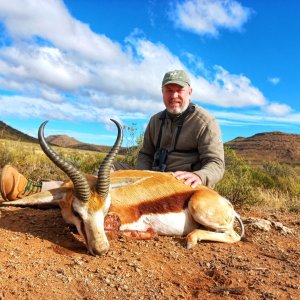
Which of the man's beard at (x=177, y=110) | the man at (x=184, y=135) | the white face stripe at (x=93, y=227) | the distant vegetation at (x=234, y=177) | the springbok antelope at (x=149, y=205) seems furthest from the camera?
the distant vegetation at (x=234, y=177)

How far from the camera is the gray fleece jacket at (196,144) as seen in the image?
672 centimetres

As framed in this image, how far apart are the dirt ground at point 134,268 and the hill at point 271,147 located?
194ft

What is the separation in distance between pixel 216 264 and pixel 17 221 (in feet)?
9.20

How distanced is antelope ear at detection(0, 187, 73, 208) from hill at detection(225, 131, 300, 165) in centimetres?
5955

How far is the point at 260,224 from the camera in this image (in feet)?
22.9

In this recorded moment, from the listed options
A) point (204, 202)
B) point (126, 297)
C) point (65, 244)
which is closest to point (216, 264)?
point (204, 202)

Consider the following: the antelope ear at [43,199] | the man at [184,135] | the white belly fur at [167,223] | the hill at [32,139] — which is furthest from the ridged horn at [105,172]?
the hill at [32,139]

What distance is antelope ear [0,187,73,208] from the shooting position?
5500mm

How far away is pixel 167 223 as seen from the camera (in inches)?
231

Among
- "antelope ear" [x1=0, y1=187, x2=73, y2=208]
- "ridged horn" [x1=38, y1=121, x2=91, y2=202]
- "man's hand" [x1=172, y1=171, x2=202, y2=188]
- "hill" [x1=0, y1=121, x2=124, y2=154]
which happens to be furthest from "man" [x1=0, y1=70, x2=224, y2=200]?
"hill" [x1=0, y1=121, x2=124, y2=154]

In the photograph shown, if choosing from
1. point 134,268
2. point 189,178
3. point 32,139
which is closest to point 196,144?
point 189,178

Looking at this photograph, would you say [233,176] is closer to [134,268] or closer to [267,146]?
[134,268]

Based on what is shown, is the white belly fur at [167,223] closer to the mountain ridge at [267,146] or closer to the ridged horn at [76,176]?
the ridged horn at [76,176]

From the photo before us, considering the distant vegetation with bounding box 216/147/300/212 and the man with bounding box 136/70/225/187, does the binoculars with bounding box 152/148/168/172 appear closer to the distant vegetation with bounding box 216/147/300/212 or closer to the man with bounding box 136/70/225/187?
the man with bounding box 136/70/225/187
